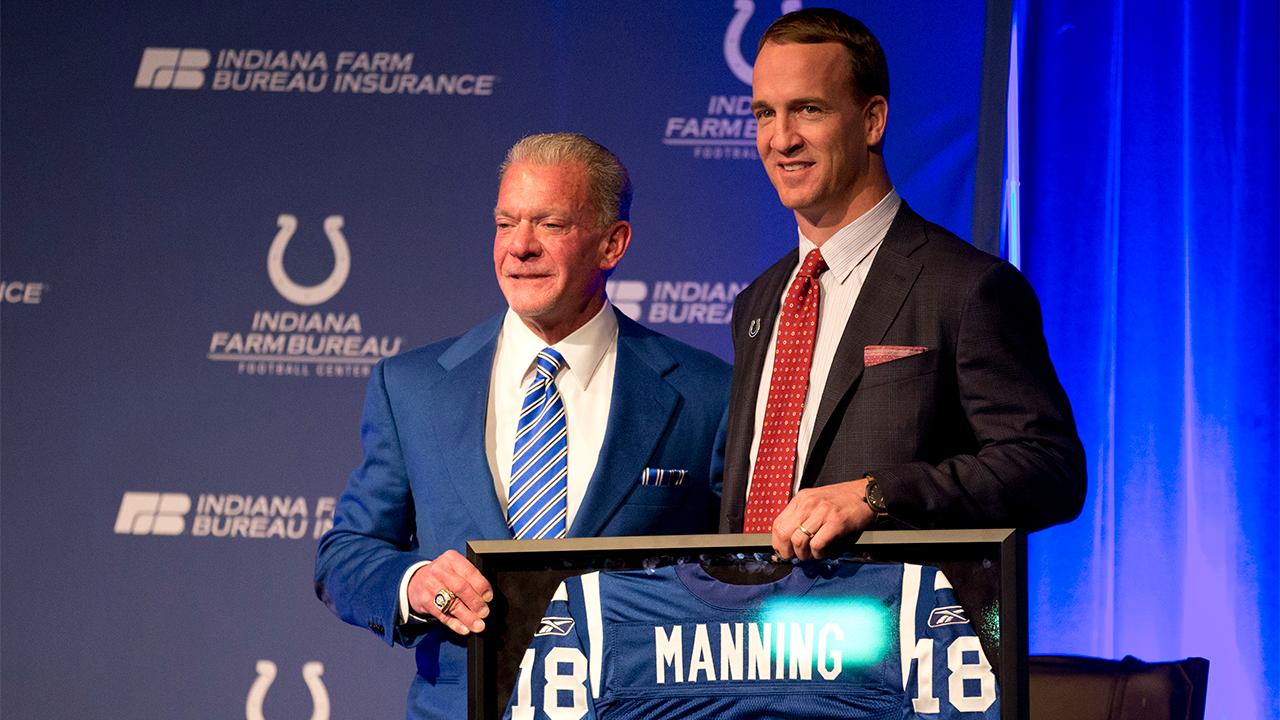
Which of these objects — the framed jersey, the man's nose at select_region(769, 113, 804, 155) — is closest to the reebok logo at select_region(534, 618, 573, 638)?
the framed jersey

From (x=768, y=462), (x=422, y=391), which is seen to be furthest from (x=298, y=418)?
(x=768, y=462)

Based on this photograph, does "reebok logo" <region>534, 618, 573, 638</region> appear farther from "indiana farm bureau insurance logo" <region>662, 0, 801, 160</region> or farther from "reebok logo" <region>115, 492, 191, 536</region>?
"reebok logo" <region>115, 492, 191, 536</region>

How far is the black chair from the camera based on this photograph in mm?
3094

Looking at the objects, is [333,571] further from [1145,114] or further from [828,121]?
[1145,114]

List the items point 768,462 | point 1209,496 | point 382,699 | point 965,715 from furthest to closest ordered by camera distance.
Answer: point 382,699 < point 1209,496 < point 768,462 < point 965,715

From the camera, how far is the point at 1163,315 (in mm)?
3875

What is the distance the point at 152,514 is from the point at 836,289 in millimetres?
2793

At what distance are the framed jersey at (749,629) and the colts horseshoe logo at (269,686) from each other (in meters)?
2.37

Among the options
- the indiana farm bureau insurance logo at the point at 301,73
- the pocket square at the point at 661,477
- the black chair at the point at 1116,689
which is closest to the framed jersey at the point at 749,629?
the pocket square at the point at 661,477

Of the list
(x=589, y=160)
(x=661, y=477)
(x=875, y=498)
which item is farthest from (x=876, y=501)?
(x=589, y=160)

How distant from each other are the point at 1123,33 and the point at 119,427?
10.7ft

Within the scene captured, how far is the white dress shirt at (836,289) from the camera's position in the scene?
223 centimetres

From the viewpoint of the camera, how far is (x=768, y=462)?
2.22m

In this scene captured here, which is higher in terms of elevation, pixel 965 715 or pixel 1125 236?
Answer: pixel 1125 236
